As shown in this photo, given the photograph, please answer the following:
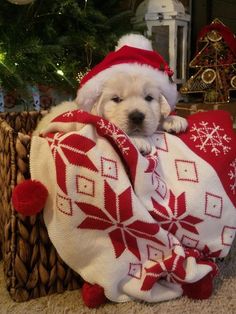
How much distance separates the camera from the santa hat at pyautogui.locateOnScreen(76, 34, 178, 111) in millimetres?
1029

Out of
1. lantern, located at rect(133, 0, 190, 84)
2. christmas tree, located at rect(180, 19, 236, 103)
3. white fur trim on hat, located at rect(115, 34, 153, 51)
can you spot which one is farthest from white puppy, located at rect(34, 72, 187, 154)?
christmas tree, located at rect(180, 19, 236, 103)

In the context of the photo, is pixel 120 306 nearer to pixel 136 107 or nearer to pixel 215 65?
pixel 136 107

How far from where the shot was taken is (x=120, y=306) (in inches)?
33.0

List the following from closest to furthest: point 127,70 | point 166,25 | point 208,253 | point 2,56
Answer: point 208,253, point 127,70, point 2,56, point 166,25

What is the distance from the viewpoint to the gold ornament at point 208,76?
1854 millimetres

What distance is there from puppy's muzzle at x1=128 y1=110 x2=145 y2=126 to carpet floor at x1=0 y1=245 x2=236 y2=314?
0.44 metres

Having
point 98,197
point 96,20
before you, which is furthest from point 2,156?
point 96,20

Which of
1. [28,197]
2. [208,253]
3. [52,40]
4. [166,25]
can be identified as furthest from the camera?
[166,25]

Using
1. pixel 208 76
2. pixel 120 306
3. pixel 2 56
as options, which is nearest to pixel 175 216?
pixel 120 306

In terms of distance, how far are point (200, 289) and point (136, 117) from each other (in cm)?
44

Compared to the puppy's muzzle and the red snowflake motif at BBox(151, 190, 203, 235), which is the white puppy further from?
the red snowflake motif at BBox(151, 190, 203, 235)

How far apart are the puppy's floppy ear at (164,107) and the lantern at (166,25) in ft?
2.47

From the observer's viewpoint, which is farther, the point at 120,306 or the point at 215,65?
the point at 215,65

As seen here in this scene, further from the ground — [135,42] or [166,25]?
[166,25]
